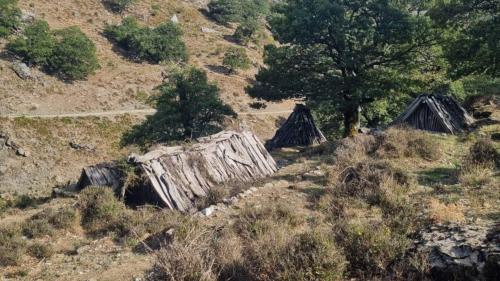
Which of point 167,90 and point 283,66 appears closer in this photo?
point 283,66

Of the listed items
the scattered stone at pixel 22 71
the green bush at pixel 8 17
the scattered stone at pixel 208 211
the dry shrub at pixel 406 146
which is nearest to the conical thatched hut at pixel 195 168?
the scattered stone at pixel 208 211

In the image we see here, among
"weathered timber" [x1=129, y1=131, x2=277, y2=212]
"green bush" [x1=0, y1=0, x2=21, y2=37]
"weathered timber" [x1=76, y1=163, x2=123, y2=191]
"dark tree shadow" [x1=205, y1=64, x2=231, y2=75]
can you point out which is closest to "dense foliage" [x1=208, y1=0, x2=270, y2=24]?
"dark tree shadow" [x1=205, y1=64, x2=231, y2=75]

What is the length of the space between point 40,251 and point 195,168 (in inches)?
194

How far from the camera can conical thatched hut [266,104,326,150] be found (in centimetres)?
2144

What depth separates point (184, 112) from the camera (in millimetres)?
23375

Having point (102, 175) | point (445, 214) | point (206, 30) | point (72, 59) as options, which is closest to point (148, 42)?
point (72, 59)

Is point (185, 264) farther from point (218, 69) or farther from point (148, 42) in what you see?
point (218, 69)

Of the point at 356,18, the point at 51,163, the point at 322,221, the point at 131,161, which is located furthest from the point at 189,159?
the point at 51,163

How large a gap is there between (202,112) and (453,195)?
646 inches

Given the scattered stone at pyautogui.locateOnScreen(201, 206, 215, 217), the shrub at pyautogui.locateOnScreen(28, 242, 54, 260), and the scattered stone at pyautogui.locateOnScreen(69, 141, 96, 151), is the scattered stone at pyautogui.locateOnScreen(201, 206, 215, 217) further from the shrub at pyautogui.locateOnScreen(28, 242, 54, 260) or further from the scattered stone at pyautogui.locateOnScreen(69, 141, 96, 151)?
the scattered stone at pyautogui.locateOnScreen(69, 141, 96, 151)

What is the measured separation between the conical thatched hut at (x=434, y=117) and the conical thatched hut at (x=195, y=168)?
7056 mm

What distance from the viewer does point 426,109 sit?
17.8m

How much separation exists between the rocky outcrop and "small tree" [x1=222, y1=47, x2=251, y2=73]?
5064 centimetres

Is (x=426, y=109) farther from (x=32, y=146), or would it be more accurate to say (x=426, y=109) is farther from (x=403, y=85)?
(x=32, y=146)
